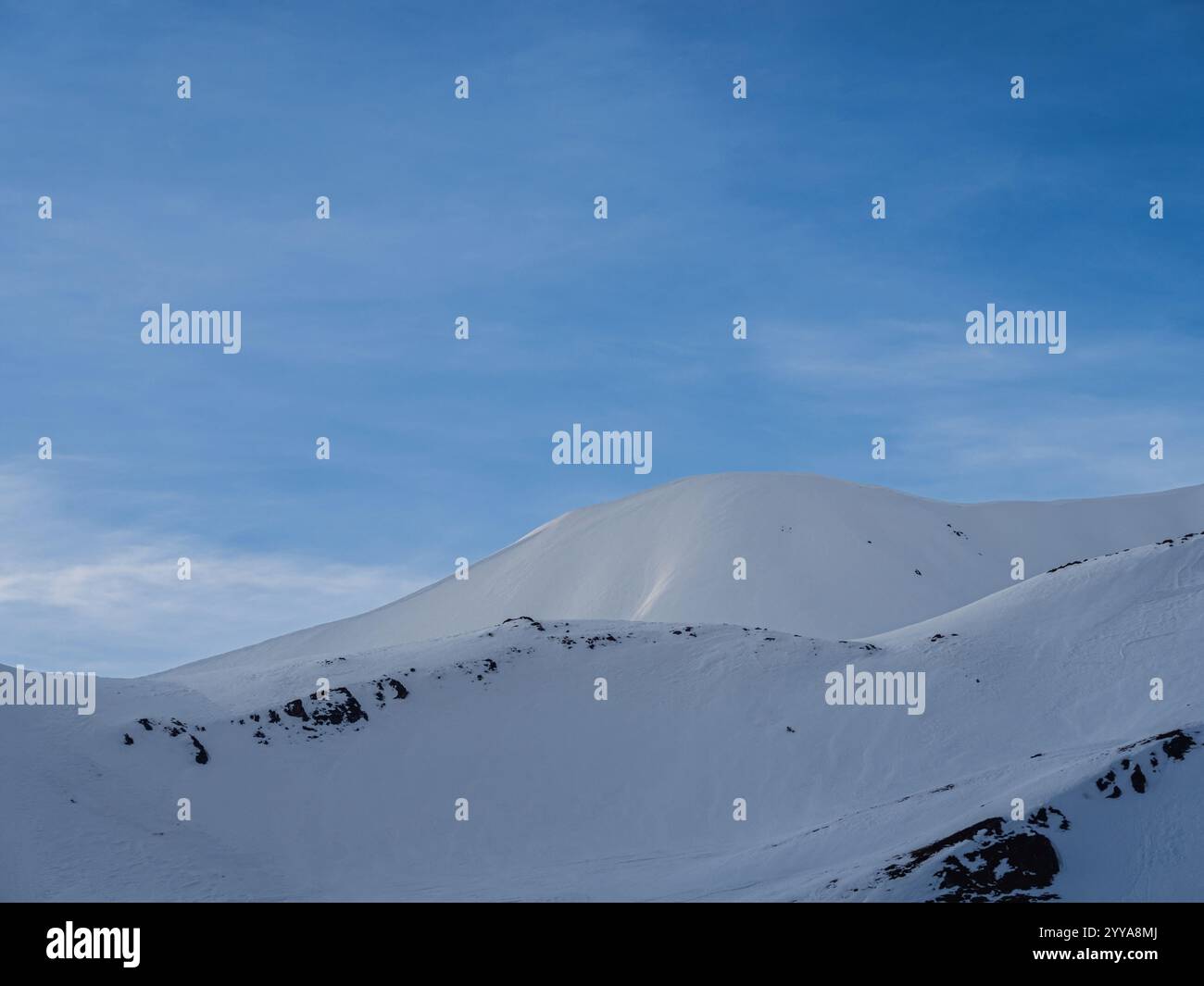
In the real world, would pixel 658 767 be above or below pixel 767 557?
below

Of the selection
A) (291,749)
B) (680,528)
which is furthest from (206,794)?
(680,528)

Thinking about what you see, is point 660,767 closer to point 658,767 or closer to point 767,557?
point 658,767

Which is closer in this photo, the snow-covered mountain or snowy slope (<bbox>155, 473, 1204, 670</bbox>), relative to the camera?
the snow-covered mountain

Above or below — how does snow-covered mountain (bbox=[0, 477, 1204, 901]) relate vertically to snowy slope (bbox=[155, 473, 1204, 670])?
below

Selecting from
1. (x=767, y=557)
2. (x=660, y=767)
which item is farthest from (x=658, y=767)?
(x=767, y=557)

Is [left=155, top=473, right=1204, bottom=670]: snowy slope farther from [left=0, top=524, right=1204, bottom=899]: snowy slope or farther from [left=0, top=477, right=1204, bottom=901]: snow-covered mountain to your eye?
[left=0, top=477, right=1204, bottom=901]: snow-covered mountain

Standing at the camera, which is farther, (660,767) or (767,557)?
(767,557)

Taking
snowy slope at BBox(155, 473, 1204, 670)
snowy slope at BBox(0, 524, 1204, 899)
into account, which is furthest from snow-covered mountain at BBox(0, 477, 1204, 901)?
snowy slope at BBox(155, 473, 1204, 670)
